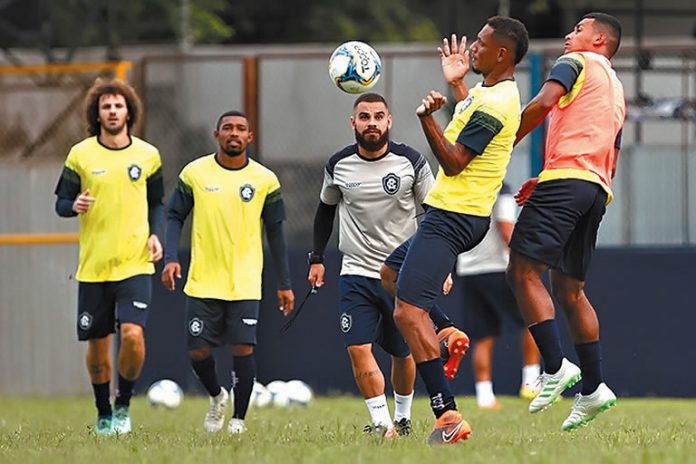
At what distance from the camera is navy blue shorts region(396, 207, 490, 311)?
30.0 feet

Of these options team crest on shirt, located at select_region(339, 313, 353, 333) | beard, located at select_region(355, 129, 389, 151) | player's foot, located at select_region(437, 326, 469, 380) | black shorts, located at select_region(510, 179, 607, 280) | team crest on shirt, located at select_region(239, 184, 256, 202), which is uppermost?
beard, located at select_region(355, 129, 389, 151)

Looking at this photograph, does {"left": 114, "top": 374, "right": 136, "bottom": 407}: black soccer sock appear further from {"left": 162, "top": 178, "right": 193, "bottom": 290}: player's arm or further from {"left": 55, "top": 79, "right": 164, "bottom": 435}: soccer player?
{"left": 162, "top": 178, "right": 193, "bottom": 290}: player's arm

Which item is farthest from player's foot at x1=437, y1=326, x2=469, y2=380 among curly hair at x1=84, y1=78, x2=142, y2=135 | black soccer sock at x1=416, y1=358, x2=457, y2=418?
curly hair at x1=84, y1=78, x2=142, y2=135

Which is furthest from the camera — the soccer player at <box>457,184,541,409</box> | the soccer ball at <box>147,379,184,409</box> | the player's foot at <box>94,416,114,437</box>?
the soccer player at <box>457,184,541,409</box>

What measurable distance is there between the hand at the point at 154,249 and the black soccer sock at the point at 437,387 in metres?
2.88

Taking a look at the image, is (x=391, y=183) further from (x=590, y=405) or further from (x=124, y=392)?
(x=124, y=392)

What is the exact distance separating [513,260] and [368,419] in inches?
118

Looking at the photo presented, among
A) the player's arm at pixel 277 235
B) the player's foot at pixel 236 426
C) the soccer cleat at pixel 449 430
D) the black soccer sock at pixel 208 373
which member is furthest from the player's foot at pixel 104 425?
the soccer cleat at pixel 449 430

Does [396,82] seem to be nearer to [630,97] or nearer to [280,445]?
[630,97]

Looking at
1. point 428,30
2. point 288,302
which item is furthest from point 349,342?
point 428,30

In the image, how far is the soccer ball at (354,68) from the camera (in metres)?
10.2

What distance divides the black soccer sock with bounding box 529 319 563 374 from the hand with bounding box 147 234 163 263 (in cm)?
290

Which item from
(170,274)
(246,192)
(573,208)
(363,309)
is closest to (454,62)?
(573,208)

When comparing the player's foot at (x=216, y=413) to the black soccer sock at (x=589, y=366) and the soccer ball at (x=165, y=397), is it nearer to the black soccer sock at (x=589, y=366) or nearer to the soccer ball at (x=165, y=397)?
the black soccer sock at (x=589, y=366)
